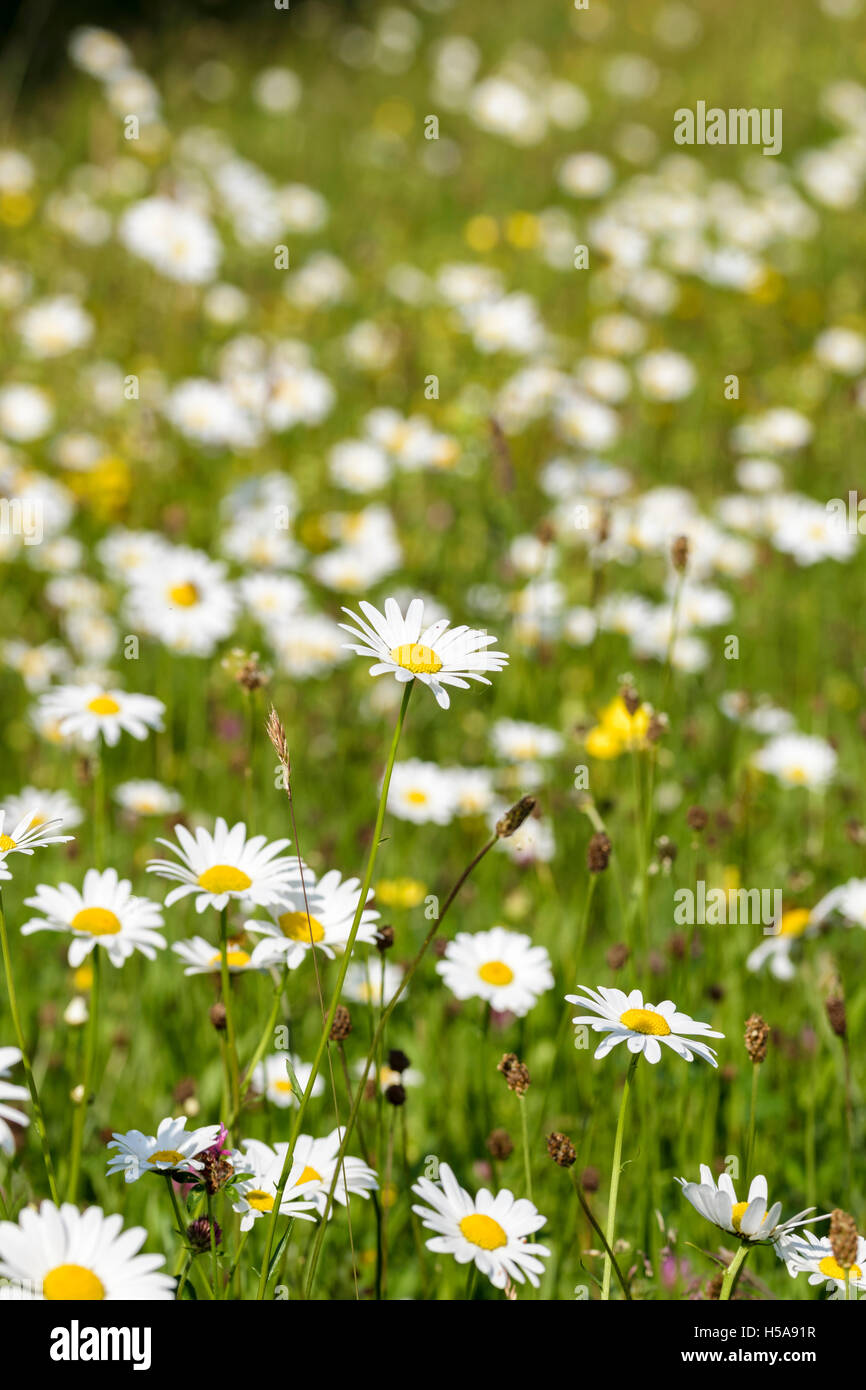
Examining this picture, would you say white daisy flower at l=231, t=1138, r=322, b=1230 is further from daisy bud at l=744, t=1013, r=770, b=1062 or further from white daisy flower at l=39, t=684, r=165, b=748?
white daisy flower at l=39, t=684, r=165, b=748

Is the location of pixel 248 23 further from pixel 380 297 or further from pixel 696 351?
pixel 696 351

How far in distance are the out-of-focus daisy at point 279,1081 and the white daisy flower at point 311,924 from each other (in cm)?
17

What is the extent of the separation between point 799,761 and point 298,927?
1342 millimetres

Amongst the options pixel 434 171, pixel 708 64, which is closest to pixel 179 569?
pixel 434 171

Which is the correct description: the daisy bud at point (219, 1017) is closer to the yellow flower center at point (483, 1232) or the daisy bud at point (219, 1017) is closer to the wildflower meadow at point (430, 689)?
the wildflower meadow at point (430, 689)

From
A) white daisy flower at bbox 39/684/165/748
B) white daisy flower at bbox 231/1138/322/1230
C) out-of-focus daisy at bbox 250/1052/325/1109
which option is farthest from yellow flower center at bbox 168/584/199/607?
white daisy flower at bbox 231/1138/322/1230

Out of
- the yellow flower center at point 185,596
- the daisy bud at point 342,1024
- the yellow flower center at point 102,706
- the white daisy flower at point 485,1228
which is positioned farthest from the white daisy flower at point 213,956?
the yellow flower center at point 185,596

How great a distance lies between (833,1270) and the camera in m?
0.98

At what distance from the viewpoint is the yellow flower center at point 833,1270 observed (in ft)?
3.20

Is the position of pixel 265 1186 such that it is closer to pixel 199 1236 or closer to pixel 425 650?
pixel 199 1236

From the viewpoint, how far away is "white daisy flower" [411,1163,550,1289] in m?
0.98

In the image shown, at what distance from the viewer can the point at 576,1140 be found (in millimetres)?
1527

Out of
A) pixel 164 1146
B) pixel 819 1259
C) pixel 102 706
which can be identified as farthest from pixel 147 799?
pixel 819 1259

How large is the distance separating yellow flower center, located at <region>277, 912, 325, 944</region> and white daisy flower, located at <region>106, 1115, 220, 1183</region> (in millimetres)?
184
